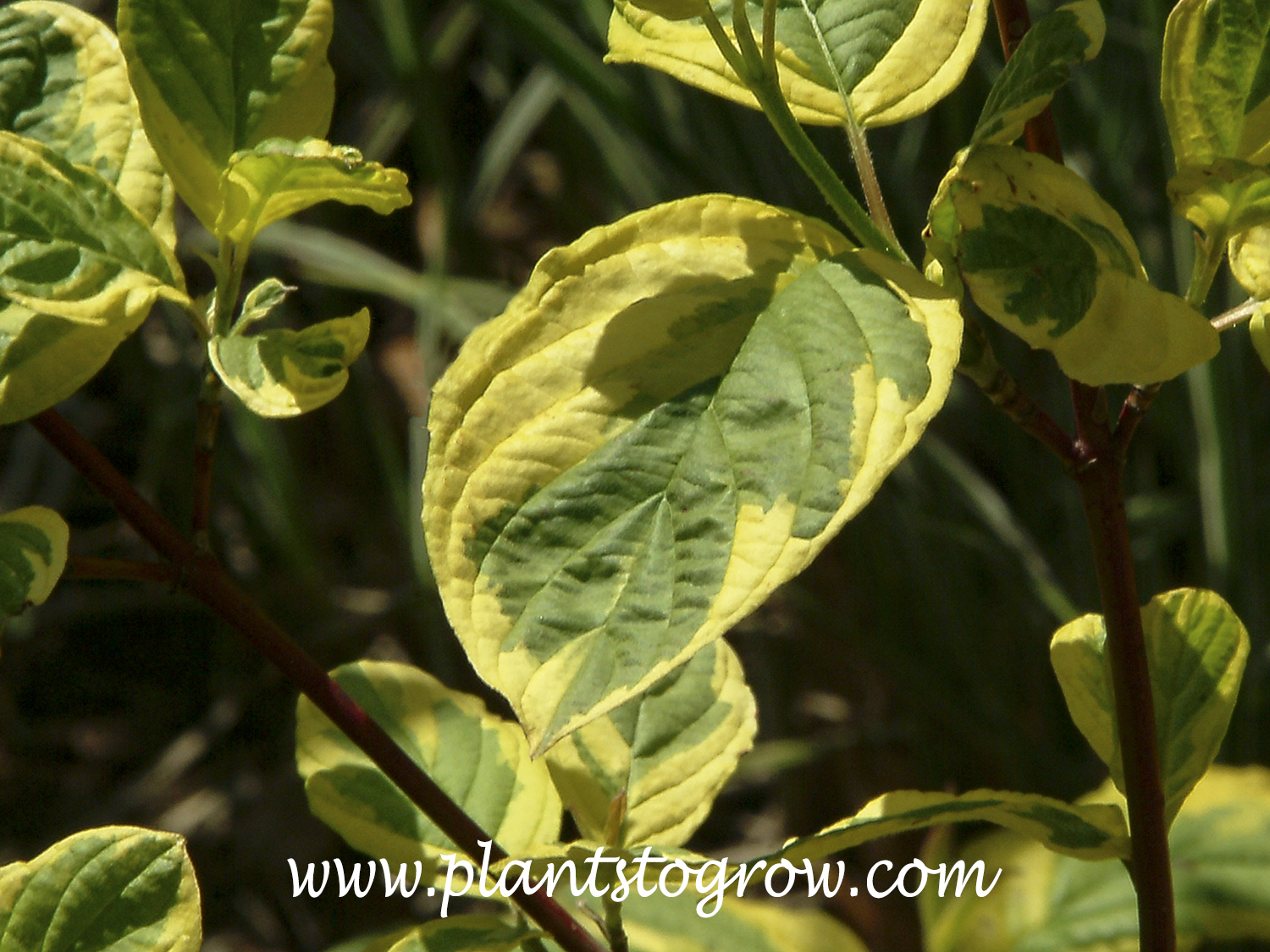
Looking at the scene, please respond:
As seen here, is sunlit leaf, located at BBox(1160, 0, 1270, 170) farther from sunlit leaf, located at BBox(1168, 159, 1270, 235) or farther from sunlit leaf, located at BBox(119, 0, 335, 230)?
sunlit leaf, located at BBox(119, 0, 335, 230)

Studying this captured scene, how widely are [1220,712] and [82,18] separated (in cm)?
71

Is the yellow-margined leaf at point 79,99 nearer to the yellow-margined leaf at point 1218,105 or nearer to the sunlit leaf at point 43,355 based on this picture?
the sunlit leaf at point 43,355

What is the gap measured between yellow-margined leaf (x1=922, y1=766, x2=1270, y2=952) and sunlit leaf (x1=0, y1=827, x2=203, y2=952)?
0.69 meters

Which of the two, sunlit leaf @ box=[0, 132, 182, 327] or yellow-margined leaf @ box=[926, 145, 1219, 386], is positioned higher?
yellow-margined leaf @ box=[926, 145, 1219, 386]

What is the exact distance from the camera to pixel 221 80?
0.59 meters

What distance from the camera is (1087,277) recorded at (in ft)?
1.53

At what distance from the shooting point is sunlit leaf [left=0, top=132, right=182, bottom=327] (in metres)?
0.54

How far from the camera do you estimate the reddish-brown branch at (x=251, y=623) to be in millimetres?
592

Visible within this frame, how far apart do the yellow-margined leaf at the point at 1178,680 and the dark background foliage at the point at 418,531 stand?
2.28ft

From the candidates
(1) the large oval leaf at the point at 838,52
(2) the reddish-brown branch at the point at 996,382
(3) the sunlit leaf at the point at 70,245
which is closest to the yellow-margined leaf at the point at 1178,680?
(2) the reddish-brown branch at the point at 996,382

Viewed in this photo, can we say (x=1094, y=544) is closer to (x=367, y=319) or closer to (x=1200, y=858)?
(x=367, y=319)

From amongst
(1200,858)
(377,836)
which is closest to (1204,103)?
(377,836)

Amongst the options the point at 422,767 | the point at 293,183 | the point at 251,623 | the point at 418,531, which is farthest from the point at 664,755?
the point at 418,531

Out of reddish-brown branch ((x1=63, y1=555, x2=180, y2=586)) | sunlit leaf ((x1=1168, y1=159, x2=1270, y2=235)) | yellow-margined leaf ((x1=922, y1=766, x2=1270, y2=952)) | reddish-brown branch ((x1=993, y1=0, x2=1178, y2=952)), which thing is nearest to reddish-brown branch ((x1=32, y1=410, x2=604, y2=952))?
reddish-brown branch ((x1=63, y1=555, x2=180, y2=586))
